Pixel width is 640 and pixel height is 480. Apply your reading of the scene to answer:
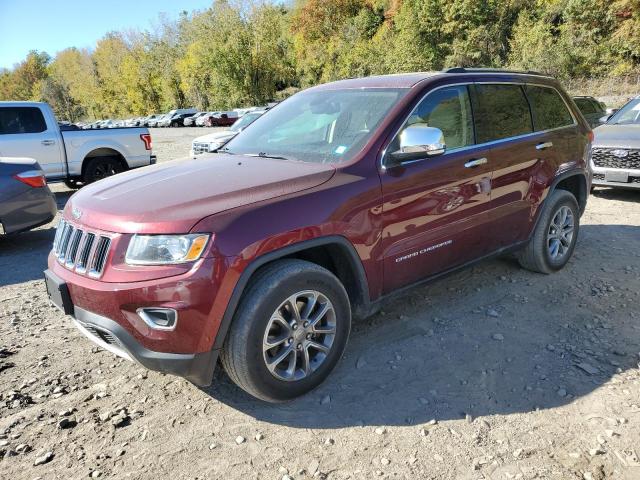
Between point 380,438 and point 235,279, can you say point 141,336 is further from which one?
point 380,438

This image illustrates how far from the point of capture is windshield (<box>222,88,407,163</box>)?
10.9 feet

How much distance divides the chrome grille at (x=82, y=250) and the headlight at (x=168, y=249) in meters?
0.22

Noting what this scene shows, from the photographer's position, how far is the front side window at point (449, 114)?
354 cm

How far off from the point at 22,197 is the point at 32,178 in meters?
0.27

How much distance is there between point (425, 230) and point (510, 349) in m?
1.03

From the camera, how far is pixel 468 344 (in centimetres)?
358

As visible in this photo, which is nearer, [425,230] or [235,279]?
[235,279]

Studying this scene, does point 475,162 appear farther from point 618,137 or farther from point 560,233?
point 618,137

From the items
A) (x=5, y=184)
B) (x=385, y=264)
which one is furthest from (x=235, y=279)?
(x=5, y=184)

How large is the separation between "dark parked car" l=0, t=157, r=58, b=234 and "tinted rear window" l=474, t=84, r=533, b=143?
17.3ft

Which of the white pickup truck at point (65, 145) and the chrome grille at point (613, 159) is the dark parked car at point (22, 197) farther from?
the chrome grille at point (613, 159)

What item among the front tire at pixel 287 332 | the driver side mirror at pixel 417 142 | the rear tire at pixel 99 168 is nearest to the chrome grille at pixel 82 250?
the front tire at pixel 287 332

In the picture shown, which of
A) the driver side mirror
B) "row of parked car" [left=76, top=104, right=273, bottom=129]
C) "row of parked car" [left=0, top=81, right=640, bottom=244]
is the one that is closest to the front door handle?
the driver side mirror

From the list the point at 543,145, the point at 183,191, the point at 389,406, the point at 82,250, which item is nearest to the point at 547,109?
the point at 543,145
